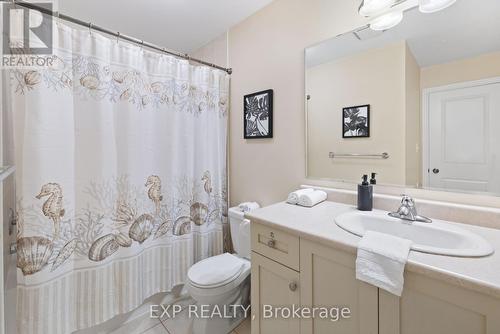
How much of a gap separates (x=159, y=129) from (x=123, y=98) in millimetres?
295

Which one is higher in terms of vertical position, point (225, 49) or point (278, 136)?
point (225, 49)

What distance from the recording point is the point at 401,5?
46.2 inches

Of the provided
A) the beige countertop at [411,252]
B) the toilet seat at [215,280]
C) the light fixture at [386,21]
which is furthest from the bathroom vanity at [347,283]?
the light fixture at [386,21]

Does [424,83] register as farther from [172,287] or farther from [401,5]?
[172,287]

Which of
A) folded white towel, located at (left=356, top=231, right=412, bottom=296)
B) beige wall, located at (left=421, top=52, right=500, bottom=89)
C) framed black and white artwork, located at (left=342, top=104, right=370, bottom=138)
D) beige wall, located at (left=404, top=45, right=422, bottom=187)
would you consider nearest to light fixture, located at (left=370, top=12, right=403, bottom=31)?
beige wall, located at (left=404, top=45, right=422, bottom=187)

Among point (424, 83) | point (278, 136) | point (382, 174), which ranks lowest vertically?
point (382, 174)

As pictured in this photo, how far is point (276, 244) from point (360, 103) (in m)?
0.96

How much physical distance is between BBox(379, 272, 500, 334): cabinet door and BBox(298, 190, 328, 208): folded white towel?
59cm

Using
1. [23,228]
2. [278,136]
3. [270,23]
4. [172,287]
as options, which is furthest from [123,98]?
[172,287]

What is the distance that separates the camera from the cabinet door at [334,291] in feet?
2.60

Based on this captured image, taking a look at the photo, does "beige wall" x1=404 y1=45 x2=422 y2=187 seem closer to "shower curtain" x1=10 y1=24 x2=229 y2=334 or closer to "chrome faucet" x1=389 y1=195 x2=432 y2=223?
"chrome faucet" x1=389 y1=195 x2=432 y2=223

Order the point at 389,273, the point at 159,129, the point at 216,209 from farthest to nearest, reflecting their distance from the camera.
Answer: the point at 216,209 → the point at 159,129 → the point at 389,273

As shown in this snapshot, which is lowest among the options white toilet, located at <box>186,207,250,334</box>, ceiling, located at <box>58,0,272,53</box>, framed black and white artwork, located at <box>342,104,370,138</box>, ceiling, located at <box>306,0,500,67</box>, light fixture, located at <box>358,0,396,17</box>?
white toilet, located at <box>186,207,250,334</box>

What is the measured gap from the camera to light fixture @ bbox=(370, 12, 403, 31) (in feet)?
3.90
